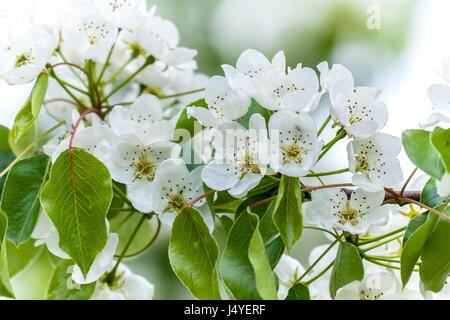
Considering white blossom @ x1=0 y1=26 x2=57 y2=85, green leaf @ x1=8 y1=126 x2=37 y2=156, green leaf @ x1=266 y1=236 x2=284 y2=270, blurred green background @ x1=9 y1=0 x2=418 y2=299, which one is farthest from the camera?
blurred green background @ x1=9 y1=0 x2=418 y2=299

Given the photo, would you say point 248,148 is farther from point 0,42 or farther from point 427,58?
point 427,58

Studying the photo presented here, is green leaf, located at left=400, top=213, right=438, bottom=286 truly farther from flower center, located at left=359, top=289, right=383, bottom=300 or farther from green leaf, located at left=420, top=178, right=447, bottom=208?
flower center, located at left=359, top=289, right=383, bottom=300

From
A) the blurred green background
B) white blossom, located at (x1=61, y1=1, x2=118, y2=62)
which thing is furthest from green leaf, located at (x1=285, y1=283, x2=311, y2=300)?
the blurred green background

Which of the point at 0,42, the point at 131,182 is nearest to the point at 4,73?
the point at 0,42

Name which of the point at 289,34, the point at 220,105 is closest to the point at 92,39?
the point at 220,105

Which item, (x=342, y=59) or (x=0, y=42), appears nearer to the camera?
(x=0, y=42)

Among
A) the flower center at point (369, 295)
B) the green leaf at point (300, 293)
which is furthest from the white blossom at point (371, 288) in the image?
the green leaf at point (300, 293)
